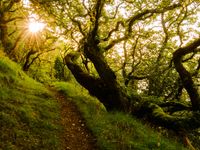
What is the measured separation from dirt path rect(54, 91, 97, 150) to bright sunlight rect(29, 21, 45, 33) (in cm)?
1085

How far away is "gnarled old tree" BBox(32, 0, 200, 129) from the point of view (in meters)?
13.8

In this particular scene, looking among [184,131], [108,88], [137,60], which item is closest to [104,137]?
[184,131]

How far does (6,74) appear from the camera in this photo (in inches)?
643

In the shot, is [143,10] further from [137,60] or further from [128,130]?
[128,130]

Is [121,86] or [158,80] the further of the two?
[158,80]

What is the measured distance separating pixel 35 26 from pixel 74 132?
1571 cm

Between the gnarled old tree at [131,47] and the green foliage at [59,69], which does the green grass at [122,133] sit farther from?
the green foliage at [59,69]

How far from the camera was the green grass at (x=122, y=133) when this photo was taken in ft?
35.6

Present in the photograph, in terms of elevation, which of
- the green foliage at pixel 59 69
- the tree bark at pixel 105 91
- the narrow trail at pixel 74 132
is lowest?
the narrow trail at pixel 74 132

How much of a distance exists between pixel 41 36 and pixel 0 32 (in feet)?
11.3

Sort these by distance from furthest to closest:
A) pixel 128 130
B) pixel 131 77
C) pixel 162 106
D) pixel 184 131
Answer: pixel 131 77, pixel 162 106, pixel 184 131, pixel 128 130

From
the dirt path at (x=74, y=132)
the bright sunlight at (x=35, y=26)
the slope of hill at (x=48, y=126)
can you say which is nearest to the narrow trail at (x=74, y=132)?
the dirt path at (x=74, y=132)

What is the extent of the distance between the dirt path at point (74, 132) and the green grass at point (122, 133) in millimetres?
247

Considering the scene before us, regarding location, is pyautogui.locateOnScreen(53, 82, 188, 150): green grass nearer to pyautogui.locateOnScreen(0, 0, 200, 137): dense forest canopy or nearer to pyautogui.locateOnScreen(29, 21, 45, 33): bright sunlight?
pyautogui.locateOnScreen(0, 0, 200, 137): dense forest canopy
